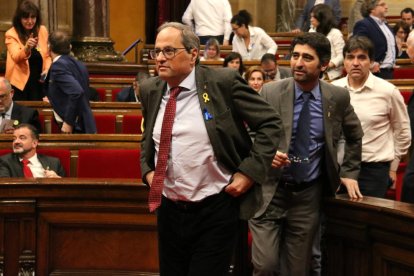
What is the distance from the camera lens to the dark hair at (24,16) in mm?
8695

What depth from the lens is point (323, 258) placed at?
4570 millimetres

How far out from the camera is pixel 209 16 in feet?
40.4

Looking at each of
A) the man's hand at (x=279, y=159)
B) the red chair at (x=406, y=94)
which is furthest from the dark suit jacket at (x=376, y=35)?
the man's hand at (x=279, y=159)

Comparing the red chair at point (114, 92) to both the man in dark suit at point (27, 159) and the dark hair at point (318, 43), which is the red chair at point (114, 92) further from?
the dark hair at point (318, 43)

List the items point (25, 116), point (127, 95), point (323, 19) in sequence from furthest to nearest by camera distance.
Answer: point (323, 19) < point (127, 95) < point (25, 116)

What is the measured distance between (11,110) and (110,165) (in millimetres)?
1599

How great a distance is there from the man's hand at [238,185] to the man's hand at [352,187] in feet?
2.88

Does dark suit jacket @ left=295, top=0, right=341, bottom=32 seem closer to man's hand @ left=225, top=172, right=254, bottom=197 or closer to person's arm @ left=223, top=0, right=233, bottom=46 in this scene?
person's arm @ left=223, top=0, right=233, bottom=46

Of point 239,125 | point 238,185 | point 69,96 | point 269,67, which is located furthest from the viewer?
point 269,67

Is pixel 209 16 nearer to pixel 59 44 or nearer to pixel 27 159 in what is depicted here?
pixel 59 44

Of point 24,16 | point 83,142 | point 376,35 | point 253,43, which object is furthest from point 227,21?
point 83,142

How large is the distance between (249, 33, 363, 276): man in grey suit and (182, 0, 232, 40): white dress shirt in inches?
319

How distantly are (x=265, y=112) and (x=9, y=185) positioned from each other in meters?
1.65

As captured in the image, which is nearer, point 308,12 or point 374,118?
point 374,118
